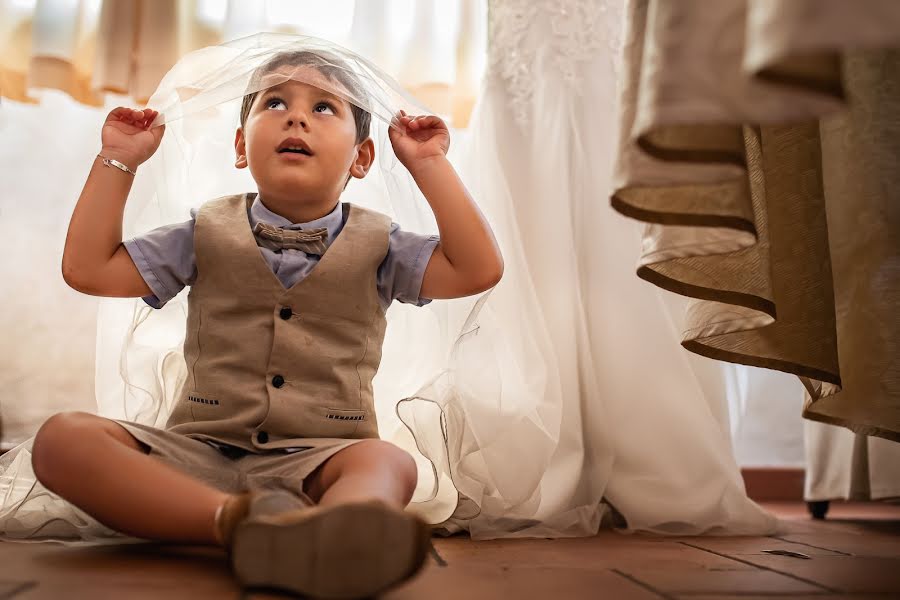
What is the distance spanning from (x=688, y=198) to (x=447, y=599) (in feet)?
1.40

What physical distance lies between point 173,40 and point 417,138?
0.61 meters

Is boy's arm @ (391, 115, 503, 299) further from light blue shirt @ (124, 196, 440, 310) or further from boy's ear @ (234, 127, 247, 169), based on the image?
boy's ear @ (234, 127, 247, 169)

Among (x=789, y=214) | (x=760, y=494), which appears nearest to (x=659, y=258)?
(x=789, y=214)

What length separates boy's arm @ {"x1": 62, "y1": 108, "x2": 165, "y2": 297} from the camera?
99cm

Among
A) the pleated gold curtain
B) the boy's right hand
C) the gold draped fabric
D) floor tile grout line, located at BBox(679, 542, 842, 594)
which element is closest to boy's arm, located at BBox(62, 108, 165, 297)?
the boy's right hand

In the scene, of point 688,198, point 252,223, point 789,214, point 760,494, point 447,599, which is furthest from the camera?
point 760,494

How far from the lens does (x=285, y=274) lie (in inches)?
41.4

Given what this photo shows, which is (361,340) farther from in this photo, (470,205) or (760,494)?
(760,494)

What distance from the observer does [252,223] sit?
42.9 inches

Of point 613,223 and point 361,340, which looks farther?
point 613,223

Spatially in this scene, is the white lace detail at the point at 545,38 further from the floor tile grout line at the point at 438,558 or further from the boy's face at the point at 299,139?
the floor tile grout line at the point at 438,558

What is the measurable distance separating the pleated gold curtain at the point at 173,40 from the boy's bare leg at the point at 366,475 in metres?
0.77

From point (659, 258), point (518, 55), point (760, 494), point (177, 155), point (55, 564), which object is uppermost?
point (518, 55)

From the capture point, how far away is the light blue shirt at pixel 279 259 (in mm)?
1038
